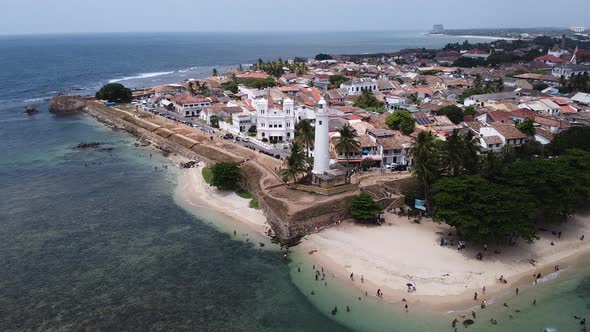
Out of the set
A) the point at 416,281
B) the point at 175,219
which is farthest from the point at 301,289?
the point at 175,219

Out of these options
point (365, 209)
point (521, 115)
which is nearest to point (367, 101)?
point (521, 115)

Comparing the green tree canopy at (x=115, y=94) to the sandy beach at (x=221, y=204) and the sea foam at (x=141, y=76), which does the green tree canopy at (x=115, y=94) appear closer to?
the sea foam at (x=141, y=76)

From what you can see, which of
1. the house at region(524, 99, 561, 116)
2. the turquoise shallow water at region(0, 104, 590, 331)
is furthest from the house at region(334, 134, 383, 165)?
the house at region(524, 99, 561, 116)

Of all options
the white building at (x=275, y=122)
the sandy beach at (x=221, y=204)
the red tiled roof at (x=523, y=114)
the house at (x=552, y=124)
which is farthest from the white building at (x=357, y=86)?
the sandy beach at (x=221, y=204)

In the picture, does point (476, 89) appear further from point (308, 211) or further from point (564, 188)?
point (308, 211)

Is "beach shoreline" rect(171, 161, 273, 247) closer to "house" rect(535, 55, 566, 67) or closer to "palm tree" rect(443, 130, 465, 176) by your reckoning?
"palm tree" rect(443, 130, 465, 176)

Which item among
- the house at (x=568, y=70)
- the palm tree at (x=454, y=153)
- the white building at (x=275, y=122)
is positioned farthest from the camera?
the house at (x=568, y=70)
